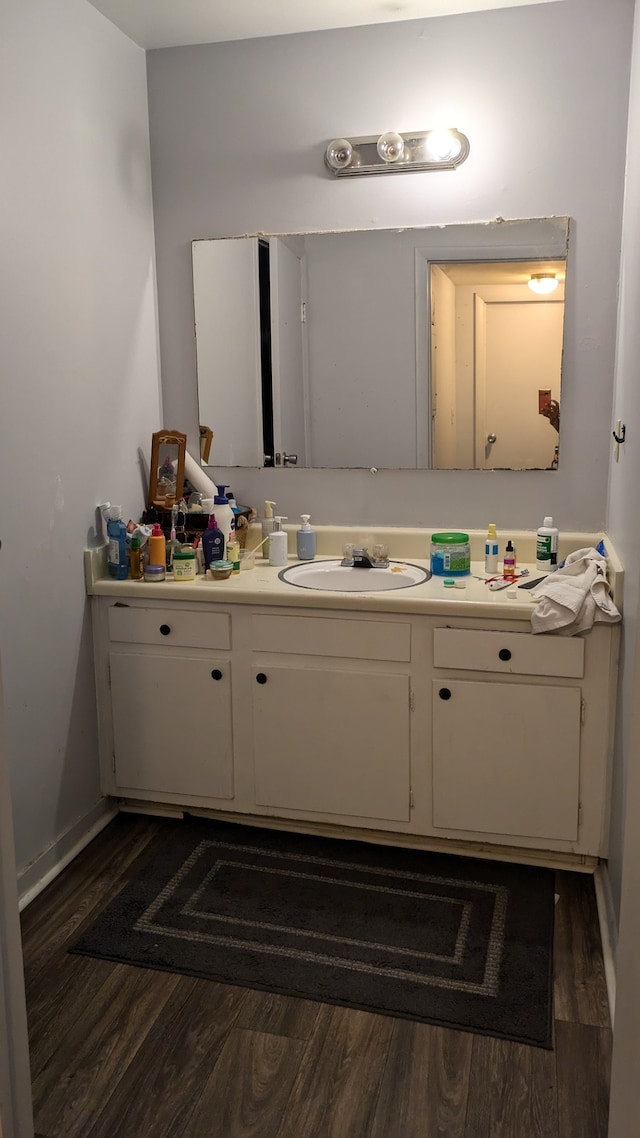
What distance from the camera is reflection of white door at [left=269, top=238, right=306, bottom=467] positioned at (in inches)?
111

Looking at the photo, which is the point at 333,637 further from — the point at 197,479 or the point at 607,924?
the point at 607,924

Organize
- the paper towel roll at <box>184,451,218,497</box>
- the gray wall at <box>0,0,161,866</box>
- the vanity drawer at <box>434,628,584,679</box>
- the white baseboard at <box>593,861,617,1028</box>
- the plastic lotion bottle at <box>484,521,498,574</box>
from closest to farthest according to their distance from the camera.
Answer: the white baseboard at <box>593,861,617,1028</box>
the gray wall at <box>0,0,161,866</box>
the vanity drawer at <box>434,628,584,679</box>
the plastic lotion bottle at <box>484,521,498,574</box>
the paper towel roll at <box>184,451,218,497</box>

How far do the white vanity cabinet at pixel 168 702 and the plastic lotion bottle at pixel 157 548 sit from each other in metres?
0.14

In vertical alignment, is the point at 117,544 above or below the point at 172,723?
above

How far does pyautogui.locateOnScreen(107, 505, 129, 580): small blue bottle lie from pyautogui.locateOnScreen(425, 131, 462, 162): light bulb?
135 centimetres

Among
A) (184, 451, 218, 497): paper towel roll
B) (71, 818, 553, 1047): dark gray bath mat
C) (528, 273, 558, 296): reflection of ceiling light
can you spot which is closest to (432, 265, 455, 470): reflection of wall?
(528, 273, 558, 296): reflection of ceiling light

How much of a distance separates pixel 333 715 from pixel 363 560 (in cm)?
50

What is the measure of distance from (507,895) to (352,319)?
1.69 meters

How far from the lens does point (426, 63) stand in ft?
8.54

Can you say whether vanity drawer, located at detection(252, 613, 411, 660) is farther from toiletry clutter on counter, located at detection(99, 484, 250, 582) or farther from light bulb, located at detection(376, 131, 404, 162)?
light bulb, located at detection(376, 131, 404, 162)

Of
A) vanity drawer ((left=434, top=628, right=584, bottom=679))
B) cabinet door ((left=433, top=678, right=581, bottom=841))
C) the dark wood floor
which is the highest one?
vanity drawer ((left=434, top=628, right=584, bottom=679))

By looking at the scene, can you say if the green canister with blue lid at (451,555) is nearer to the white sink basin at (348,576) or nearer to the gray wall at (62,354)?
the white sink basin at (348,576)

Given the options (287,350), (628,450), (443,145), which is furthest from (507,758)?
(443,145)

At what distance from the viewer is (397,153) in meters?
2.61
